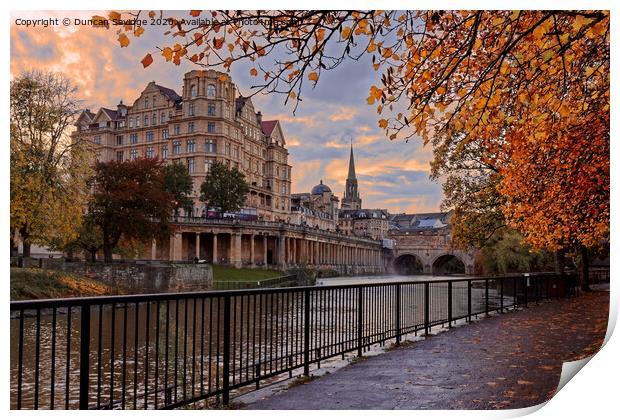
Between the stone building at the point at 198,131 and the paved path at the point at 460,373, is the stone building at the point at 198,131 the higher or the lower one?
the higher one

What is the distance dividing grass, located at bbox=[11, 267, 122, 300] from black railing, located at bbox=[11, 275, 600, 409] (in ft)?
1.94

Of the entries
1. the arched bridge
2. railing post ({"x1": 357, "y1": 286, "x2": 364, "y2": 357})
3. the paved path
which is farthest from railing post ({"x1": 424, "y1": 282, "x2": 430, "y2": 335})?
the arched bridge

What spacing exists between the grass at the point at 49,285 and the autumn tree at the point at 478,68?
4.24 m

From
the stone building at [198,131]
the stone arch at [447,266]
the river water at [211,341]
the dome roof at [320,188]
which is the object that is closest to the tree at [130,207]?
the stone building at [198,131]

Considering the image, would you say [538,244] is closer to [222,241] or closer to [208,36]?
[222,241]

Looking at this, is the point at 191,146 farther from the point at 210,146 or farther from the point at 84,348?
the point at 84,348

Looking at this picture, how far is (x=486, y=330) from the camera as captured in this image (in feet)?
38.5

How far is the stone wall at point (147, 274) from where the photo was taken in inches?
643

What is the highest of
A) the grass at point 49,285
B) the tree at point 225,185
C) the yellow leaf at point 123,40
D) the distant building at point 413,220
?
the yellow leaf at point 123,40

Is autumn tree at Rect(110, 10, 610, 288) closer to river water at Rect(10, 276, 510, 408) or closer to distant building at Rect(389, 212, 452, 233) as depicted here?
river water at Rect(10, 276, 510, 408)

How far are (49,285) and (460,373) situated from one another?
25.8 feet

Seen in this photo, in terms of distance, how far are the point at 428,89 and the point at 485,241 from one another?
1755 centimetres

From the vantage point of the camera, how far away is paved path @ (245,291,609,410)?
20.7 ft

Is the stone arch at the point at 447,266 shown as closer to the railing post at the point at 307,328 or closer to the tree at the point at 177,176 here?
the tree at the point at 177,176
